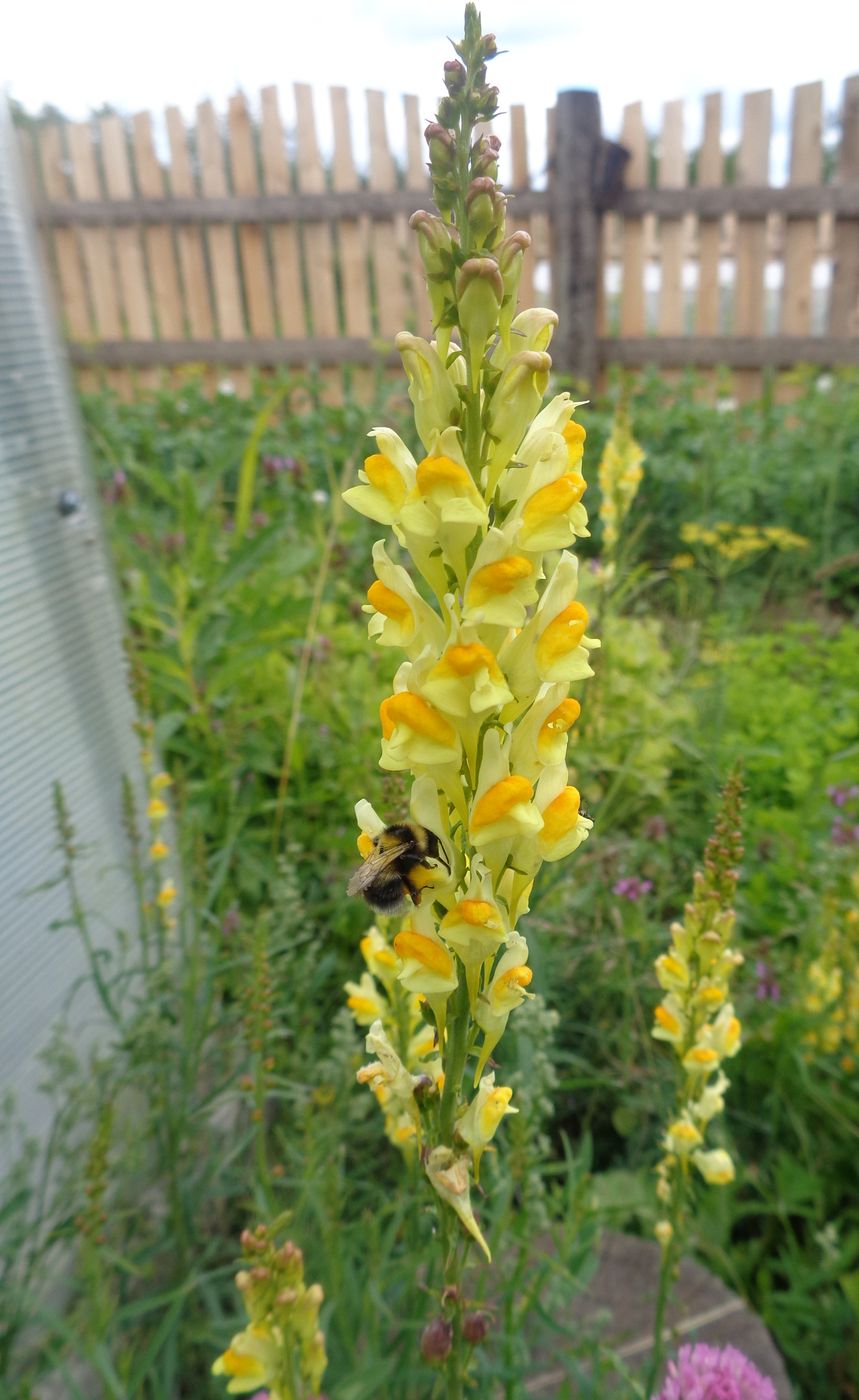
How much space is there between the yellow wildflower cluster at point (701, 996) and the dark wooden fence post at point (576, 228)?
22.3ft

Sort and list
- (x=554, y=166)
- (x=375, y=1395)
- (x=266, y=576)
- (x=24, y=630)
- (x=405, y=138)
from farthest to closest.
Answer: (x=405, y=138) < (x=554, y=166) < (x=266, y=576) < (x=24, y=630) < (x=375, y=1395)

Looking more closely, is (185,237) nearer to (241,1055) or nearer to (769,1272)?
(241,1055)

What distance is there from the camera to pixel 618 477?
10.7ft

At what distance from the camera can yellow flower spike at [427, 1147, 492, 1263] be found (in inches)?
38.5

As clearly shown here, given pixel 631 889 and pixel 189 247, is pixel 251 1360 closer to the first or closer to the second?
pixel 631 889

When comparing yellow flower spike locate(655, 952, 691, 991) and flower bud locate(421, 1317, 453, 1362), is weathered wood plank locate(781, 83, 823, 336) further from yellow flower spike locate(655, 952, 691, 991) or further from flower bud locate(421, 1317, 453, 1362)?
flower bud locate(421, 1317, 453, 1362)

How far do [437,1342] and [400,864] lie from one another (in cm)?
49

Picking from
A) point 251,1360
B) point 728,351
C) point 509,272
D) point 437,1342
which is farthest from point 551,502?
point 728,351

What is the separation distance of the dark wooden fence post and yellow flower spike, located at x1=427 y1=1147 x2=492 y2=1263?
739 cm

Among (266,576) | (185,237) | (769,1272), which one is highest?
(185,237)

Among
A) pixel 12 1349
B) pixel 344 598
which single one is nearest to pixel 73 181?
pixel 344 598

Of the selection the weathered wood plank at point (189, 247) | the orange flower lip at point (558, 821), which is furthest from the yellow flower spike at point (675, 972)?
the weathered wood plank at point (189, 247)

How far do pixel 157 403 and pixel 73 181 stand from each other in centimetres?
289

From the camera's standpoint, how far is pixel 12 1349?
193 centimetres
